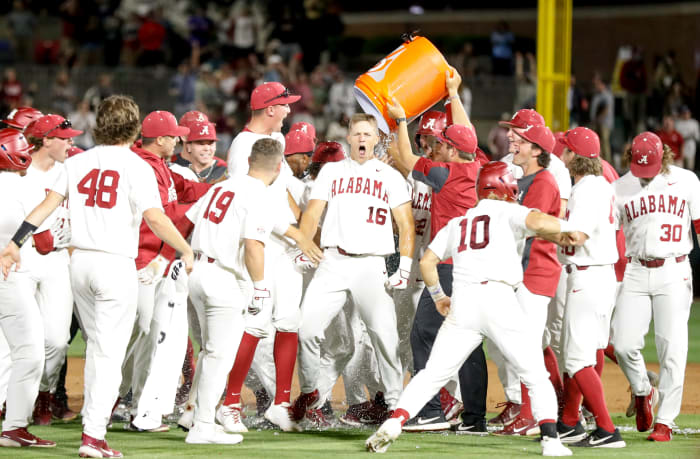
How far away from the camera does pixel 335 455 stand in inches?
245

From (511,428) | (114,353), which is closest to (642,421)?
(511,428)

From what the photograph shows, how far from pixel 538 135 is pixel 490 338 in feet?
4.98

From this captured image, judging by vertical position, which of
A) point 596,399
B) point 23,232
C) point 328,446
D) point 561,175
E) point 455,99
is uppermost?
point 455,99

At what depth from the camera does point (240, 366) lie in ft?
23.7

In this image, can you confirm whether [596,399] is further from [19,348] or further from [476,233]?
[19,348]

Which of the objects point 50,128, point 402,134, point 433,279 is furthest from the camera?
point 402,134

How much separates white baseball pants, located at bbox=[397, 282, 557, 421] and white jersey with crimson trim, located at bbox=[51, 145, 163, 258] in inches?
74.0

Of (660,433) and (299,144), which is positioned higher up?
(299,144)

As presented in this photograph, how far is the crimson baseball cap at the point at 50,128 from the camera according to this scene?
23.4ft

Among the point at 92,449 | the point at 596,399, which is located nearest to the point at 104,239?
the point at 92,449

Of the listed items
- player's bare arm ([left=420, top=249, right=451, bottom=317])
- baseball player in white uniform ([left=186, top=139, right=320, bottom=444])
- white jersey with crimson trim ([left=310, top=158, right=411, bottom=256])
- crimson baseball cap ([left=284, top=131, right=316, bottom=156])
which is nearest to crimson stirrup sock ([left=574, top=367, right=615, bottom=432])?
player's bare arm ([left=420, top=249, right=451, bottom=317])

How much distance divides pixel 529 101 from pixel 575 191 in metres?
12.0

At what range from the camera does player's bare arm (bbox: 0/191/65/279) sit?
609 cm

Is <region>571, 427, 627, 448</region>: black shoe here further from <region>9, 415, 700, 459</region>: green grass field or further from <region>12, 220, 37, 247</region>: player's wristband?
<region>12, 220, 37, 247</region>: player's wristband
